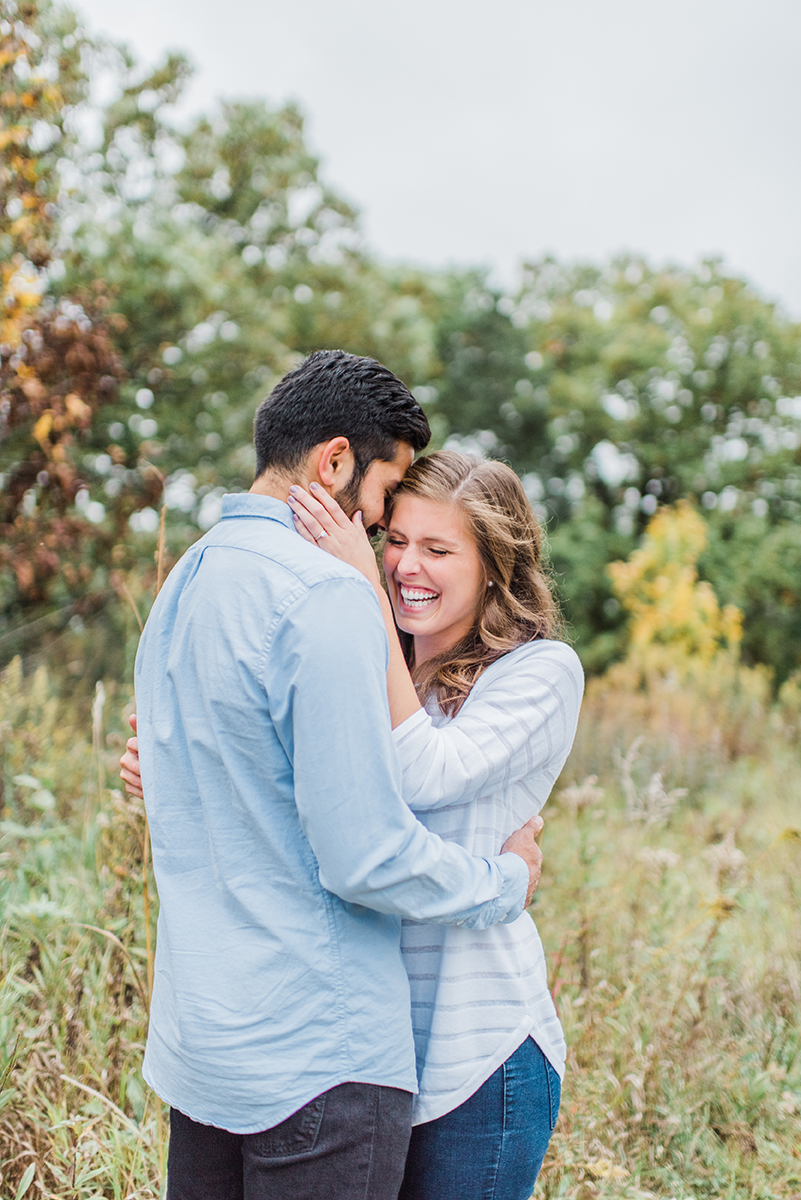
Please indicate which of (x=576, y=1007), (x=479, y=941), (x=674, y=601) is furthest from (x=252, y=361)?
→ (x=479, y=941)

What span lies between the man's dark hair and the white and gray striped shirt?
1.57ft

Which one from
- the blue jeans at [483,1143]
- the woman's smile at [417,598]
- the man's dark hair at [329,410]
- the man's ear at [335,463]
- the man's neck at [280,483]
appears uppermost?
the man's dark hair at [329,410]

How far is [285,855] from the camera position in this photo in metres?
1.20

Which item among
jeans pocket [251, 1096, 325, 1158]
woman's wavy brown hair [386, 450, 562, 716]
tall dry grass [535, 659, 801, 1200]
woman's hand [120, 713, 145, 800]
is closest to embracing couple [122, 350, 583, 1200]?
jeans pocket [251, 1096, 325, 1158]

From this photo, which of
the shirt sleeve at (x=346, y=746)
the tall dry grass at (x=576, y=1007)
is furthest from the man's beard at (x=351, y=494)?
the tall dry grass at (x=576, y=1007)

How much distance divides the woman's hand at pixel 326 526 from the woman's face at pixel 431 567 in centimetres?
35

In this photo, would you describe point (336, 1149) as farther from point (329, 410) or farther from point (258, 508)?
point (329, 410)

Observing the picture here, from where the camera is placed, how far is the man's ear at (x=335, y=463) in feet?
4.83

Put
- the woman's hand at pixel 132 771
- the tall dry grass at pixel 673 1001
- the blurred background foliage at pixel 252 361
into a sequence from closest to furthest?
the woman's hand at pixel 132 771 < the tall dry grass at pixel 673 1001 < the blurred background foliage at pixel 252 361

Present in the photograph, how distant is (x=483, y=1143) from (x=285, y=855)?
625 mm

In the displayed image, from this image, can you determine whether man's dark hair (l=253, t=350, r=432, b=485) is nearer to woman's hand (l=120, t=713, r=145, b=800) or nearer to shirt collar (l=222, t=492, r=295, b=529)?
shirt collar (l=222, t=492, r=295, b=529)

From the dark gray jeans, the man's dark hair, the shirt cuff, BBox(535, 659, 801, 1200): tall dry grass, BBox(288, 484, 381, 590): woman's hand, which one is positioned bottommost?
BBox(535, 659, 801, 1200): tall dry grass

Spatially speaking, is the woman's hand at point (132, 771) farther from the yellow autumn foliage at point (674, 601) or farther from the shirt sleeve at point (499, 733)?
the yellow autumn foliage at point (674, 601)

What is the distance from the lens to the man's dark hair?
1451 millimetres
